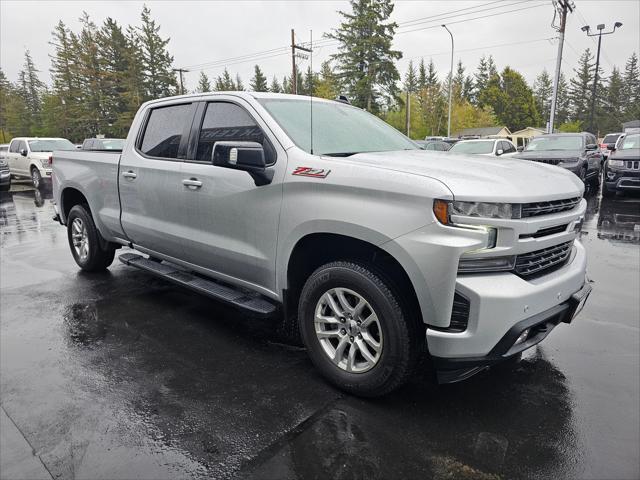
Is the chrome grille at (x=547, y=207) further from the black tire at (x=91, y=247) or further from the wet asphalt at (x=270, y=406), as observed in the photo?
the black tire at (x=91, y=247)

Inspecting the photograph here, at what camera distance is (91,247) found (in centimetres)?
555

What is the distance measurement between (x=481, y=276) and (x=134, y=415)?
220 cm

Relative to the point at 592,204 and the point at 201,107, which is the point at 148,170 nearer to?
the point at 201,107

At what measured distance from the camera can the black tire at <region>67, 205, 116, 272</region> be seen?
548 cm

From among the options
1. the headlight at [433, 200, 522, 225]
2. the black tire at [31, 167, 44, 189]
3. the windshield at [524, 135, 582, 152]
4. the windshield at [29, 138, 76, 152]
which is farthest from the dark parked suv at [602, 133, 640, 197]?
the black tire at [31, 167, 44, 189]

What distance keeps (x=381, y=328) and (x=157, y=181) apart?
2.65 m

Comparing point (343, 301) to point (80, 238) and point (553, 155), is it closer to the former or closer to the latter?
point (80, 238)

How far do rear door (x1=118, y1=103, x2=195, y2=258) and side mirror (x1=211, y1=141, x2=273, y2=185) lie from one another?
1001 mm

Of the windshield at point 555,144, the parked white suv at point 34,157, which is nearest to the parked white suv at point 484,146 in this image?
the windshield at point 555,144

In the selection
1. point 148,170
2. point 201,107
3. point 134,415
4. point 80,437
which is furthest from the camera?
point 148,170

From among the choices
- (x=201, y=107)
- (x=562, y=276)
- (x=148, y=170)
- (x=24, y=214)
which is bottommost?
(x=24, y=214)

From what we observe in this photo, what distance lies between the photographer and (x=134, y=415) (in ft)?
8.91

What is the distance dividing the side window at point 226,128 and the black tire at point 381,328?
3.35ft

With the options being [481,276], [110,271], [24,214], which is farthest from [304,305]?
[24,214]
